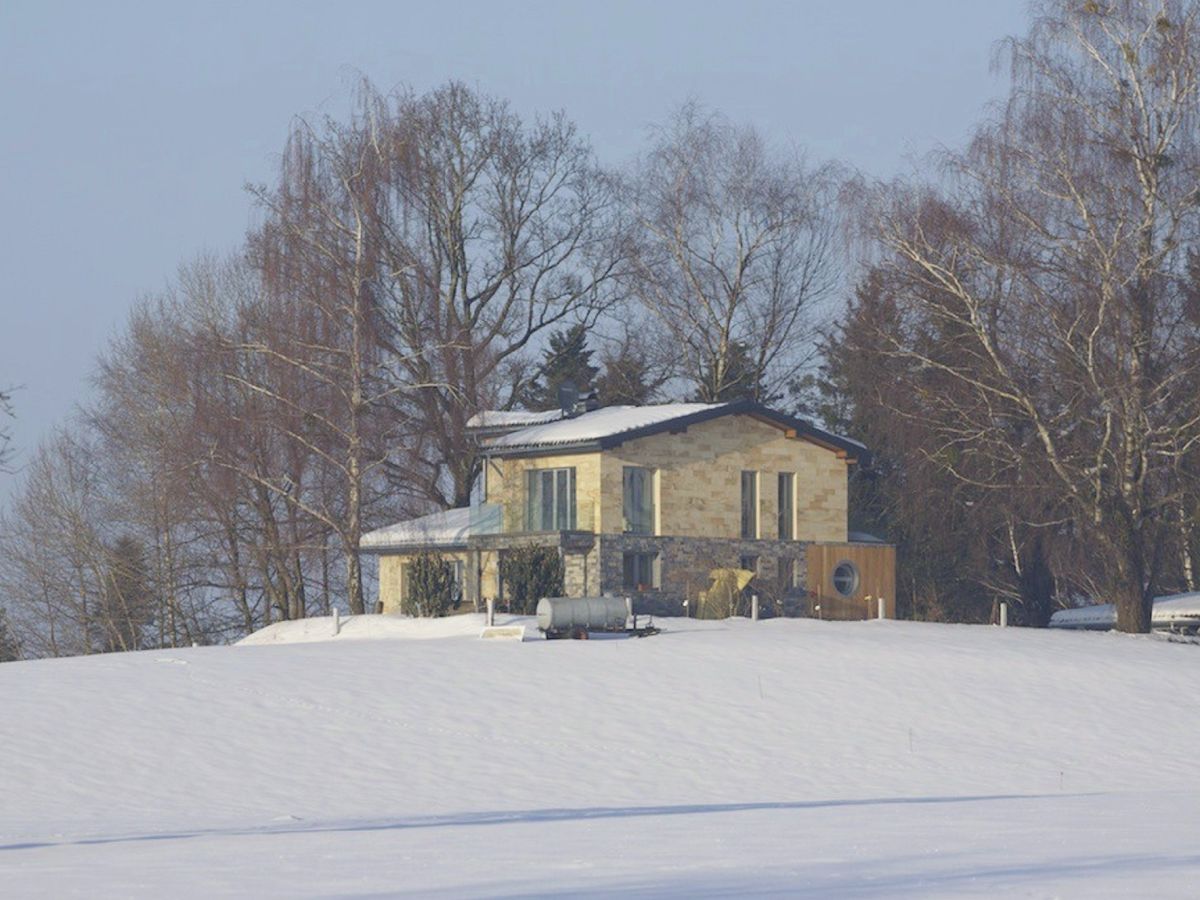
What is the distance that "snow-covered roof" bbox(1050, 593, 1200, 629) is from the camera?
5225 cm

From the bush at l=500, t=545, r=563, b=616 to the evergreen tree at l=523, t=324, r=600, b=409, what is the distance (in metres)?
15.3

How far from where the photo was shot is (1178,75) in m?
40.3

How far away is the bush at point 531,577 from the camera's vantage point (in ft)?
147

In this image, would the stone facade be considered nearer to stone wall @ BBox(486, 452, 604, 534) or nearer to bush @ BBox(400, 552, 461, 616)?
stone wall @ BBox(486, 452, 604, 534)

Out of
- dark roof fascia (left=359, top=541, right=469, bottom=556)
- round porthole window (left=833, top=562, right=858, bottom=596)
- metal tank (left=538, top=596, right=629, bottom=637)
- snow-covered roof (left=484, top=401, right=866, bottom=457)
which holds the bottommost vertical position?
metal tank (left=538, top=596, right=629, bottom=637)

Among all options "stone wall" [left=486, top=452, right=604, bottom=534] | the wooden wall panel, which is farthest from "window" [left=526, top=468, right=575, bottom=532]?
the wooden wall panel

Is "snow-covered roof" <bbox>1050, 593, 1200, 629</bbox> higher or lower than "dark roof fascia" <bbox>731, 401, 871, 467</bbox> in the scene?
lower

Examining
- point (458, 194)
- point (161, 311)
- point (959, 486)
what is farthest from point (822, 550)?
point (161, 311)

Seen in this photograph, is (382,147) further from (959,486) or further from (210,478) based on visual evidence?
(959,486)

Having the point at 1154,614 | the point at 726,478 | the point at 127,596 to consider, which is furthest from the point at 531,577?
the point at 1154,614

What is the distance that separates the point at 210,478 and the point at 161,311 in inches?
338

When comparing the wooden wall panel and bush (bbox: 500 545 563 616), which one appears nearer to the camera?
bush (bbox: 500 545 563 616)

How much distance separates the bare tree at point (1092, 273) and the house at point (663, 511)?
A: 6719 millimetres

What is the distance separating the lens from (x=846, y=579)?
50688 mm
